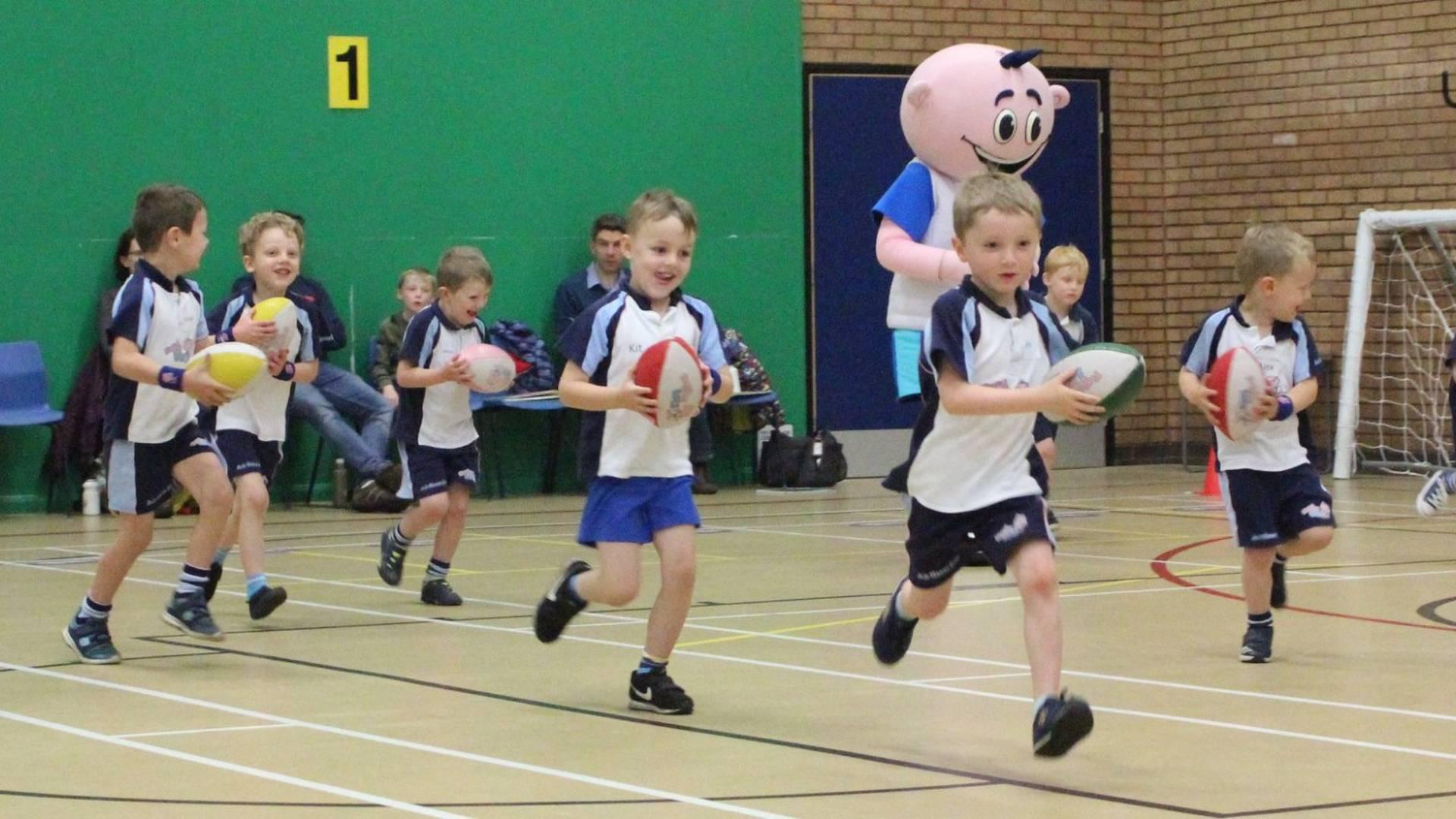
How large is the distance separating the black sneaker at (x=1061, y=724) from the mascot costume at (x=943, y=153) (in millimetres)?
4287

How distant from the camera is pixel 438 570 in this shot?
885 centimetres

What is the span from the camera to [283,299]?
320 inches

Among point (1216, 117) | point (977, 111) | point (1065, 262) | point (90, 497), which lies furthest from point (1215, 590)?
point (1216, 117)

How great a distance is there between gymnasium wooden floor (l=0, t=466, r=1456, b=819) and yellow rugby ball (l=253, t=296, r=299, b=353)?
108 centimetres

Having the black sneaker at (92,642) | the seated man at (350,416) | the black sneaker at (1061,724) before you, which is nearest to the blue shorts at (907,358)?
the black sneaker at (92,642)

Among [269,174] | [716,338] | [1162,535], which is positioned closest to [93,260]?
[269,174]

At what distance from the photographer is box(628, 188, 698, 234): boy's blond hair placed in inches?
239

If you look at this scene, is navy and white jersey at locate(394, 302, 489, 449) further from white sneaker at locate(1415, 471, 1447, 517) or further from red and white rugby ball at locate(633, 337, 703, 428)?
white sneaker at locate(1415, 471, 1447, 517)

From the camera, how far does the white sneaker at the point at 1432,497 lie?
458 inches

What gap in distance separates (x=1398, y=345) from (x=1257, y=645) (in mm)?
9787

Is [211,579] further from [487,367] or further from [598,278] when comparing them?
[598,278]

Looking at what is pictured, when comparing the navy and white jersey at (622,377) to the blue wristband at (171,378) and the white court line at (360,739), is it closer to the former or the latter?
the white court line at (360,739)

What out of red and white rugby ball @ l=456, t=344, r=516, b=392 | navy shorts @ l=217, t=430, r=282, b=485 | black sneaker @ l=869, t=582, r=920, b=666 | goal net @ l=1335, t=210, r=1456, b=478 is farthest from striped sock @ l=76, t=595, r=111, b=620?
goal net @ l=1335, t=210, r=1456, b=478

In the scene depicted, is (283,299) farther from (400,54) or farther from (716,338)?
(400,54)
